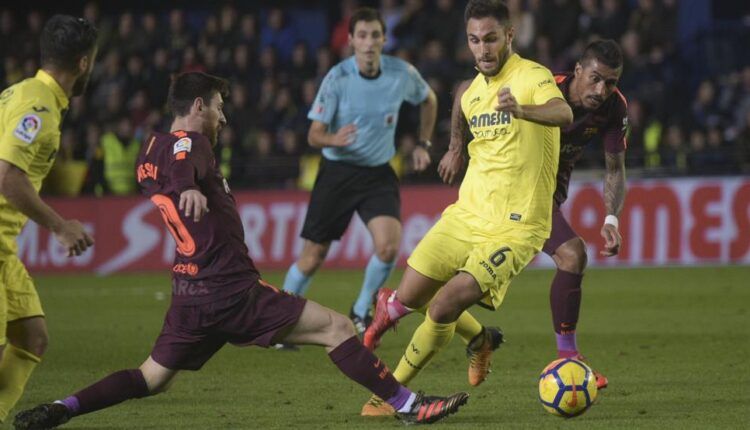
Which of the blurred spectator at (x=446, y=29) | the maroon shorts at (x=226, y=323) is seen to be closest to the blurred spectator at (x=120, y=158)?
the blurred spectator at (x=446, y=29)

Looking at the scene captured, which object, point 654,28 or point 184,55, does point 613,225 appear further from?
point 184,55

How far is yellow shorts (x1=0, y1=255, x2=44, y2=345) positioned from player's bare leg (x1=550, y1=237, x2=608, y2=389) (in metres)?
3.35

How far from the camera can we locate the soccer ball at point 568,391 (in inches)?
272

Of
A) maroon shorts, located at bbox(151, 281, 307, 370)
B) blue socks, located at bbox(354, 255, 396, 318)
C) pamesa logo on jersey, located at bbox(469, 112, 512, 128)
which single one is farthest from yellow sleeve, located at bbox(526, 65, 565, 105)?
blue socks, located at bbox(354, 255, 396, 318)

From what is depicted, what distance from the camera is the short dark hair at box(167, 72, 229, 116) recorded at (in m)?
6.72

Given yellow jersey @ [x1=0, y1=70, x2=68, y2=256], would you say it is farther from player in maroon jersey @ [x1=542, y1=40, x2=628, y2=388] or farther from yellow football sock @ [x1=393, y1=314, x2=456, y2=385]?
player in maroon jersey @ [x1=542, y1=40, x2=628, y2=388]

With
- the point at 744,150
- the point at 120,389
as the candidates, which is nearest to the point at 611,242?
the point at 120,389

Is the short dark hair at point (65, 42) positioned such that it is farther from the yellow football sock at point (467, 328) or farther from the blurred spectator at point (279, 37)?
the blurred spectator at point (279, 37)

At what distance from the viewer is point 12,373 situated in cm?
699

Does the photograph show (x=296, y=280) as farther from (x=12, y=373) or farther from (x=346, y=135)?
(x=12, y=373)

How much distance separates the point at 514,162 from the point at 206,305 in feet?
6.51

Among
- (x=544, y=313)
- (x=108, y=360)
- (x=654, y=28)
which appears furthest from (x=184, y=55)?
(x=108, y=360)

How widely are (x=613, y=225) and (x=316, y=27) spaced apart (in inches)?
754

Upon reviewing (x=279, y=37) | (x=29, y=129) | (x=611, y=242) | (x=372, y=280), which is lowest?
(x=372, y=280)
